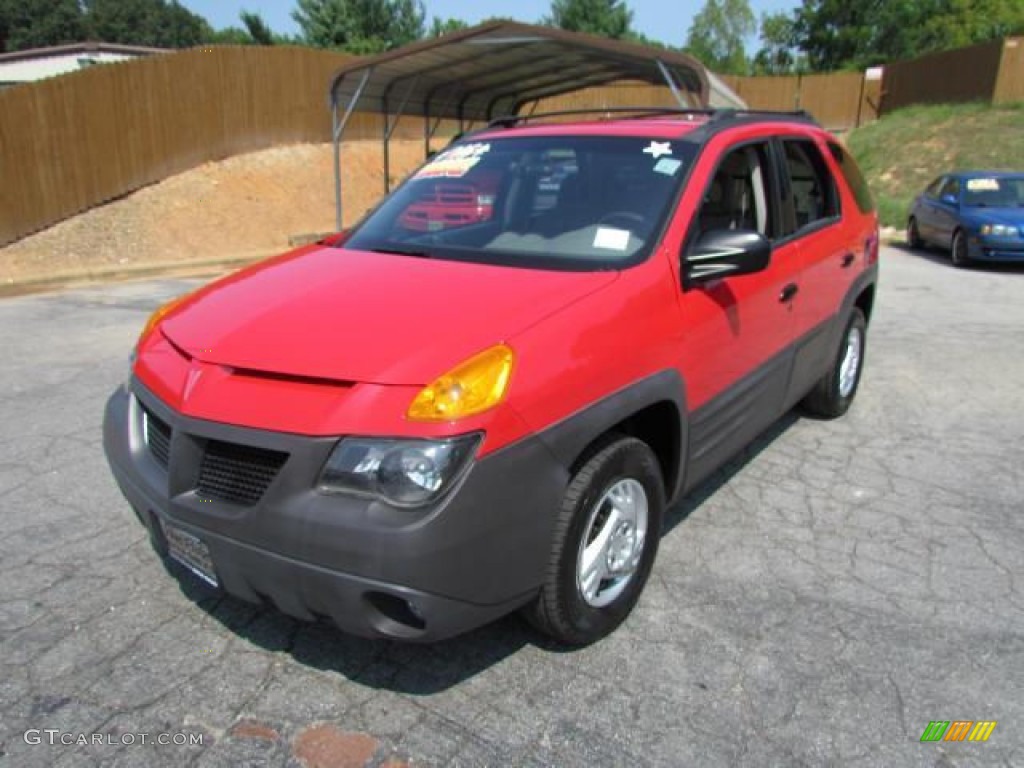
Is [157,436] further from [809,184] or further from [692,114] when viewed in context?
[809,184]

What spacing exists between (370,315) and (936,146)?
27.9 metres

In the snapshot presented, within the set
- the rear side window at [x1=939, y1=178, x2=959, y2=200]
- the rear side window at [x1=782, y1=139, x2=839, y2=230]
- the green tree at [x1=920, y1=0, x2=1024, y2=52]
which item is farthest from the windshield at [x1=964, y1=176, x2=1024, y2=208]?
the green tree at [x1=920, y1=0, x2=1024, y2=52]

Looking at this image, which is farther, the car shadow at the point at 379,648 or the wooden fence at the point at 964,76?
the wooden fence at the point at 964,76

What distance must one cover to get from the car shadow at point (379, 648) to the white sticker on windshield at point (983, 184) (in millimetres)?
13166

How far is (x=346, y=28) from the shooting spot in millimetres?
39750

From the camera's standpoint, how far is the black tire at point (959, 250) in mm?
12414

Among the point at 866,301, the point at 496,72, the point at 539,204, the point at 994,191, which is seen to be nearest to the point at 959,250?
the point at 994,191

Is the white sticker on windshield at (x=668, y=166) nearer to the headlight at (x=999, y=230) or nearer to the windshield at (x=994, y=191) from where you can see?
the headlight at (x=999, y=230)

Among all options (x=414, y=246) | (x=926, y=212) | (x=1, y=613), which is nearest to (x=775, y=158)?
(x=414, y=246)

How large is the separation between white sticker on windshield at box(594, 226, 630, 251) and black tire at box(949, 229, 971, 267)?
11266 mm

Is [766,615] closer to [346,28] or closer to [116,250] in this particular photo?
[116,250]

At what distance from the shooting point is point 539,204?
353cm

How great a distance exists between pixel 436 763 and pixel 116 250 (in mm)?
13665

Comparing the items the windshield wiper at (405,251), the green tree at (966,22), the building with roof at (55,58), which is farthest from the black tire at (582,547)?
the green tree at (966,22)
